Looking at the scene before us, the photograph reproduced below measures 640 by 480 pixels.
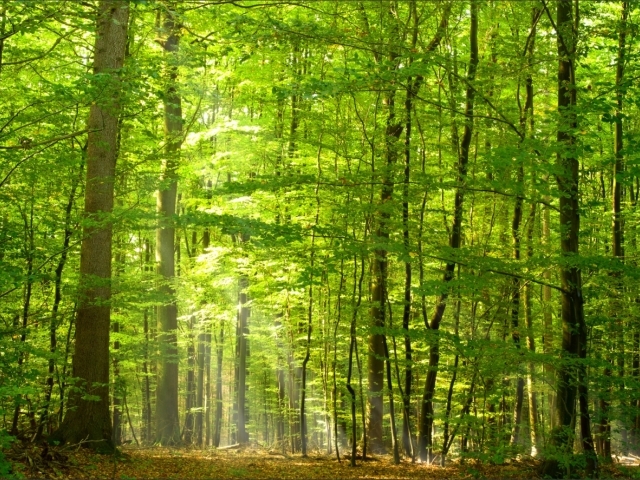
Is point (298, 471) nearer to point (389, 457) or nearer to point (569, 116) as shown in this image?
point (389, 457)

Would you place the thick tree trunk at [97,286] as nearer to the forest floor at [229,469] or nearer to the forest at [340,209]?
the forest at [340,209]

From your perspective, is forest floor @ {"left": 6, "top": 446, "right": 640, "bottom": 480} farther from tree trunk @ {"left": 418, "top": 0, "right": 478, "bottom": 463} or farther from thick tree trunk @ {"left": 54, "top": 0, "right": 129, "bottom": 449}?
tree trunk @ {"left": 418, "top": 0, "right": 478, "bottom": 463}

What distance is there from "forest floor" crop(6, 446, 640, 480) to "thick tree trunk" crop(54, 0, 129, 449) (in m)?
0.50

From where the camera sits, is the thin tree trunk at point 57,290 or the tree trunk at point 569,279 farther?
the thin tree trunk at point 57,290

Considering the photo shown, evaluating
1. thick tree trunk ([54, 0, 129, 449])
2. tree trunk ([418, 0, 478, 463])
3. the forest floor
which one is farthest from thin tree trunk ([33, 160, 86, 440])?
tree trunk ([418, 0, 478, 463])

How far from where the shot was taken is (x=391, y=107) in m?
10.2

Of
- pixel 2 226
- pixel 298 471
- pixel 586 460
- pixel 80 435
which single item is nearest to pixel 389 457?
pixel 298 471

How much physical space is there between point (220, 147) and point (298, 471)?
28.2ft

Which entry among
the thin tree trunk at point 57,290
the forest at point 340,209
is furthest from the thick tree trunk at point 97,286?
the thin tree trunk at point 57,290

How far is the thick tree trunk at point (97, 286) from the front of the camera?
8266 millimetres

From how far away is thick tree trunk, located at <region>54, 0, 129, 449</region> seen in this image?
8.27m

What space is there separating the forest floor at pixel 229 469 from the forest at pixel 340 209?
0.19 ft

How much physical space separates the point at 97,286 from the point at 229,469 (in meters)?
3.81

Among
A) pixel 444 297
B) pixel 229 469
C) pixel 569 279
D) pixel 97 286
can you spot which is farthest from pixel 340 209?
pixel 229 469
